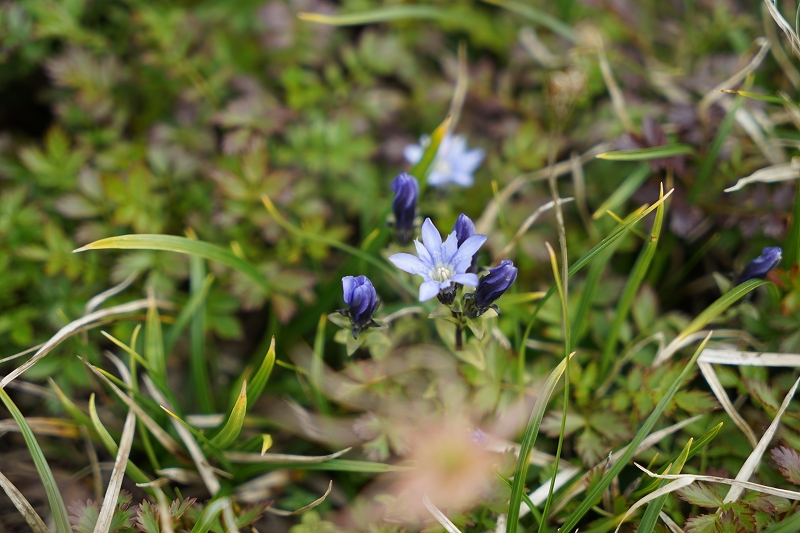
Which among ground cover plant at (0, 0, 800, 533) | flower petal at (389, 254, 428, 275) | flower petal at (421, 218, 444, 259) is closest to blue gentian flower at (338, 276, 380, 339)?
ground cover plant at (0, 0, 800, 533)

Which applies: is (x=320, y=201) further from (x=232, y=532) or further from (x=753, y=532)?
(x=753, y=532)

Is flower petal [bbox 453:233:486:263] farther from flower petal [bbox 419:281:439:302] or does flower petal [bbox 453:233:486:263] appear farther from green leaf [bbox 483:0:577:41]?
green leaf [bbox 483:0:577:41]

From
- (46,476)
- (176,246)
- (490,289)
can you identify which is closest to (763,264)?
(490,289)

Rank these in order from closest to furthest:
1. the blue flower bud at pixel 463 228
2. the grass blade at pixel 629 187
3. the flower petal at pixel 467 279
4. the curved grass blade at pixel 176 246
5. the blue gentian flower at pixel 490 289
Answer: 1. the flower petal at pixel 467 279
2. the blue gentian flower at pixel 490 289
3. the blue flower bud at pixel 463 228
4. the curved grass blade at pixel 176 246
5. the grass blade at pixel 629 187

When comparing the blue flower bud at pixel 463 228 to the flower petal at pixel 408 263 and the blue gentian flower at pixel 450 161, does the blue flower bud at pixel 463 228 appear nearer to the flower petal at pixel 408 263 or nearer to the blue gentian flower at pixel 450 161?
the flower petal at pixel 408 263

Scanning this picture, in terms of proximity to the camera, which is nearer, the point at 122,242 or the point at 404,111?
the point at 122,242

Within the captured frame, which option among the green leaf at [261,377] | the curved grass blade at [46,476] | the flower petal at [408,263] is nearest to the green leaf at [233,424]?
the green leaf at [261,377]

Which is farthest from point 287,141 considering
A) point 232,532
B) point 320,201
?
point 232,532
